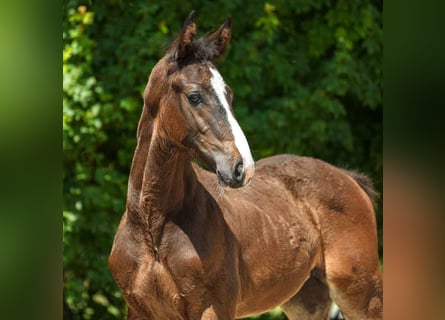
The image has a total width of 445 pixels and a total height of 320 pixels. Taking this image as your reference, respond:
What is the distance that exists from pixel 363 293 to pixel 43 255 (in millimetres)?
3070

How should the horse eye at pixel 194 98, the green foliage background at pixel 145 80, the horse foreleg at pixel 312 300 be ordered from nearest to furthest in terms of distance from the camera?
1. the horse eye at pixel 194 98
2. the horse foreleg at pixel 312 300
3. the green foliage background at pixel 145 80

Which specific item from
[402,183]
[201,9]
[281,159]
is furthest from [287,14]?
[402,183]

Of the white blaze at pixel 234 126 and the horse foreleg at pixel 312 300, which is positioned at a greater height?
the white blaze at pixel 234 126

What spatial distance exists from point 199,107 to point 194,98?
0.03 meters

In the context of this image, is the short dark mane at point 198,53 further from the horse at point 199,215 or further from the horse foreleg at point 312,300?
the horse foreleg at point 312,300

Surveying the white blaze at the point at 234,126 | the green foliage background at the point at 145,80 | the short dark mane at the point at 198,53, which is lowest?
the green foliage background at the point at 145,80

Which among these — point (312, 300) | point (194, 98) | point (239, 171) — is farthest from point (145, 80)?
point (239, 171)

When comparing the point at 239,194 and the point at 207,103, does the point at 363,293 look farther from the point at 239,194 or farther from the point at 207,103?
the point at 207,103

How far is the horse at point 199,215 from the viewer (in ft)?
7.92

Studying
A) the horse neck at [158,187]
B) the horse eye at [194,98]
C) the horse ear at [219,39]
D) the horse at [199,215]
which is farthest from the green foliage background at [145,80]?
the horse eye at [194,98]

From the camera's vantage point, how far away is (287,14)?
5891 mm

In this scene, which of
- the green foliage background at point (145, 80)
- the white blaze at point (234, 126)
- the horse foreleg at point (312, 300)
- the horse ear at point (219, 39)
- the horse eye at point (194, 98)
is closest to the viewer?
the white blaze at point (234, 126)

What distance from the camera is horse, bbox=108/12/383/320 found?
7.92ft

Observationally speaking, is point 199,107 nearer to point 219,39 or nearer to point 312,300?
point 219,39
